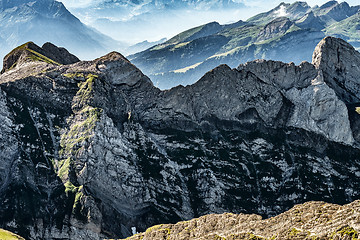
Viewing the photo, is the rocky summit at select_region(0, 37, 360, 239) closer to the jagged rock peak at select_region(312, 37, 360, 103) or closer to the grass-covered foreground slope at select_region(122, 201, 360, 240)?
the jagged rock peak at select_region(312, 37, 360, 103)

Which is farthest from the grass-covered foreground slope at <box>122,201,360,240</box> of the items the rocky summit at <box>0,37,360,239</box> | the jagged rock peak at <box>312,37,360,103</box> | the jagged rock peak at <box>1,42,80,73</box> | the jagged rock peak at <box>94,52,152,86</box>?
the jagged rock peak at <box>1,42,80,73</box>

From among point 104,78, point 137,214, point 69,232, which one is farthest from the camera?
point 104,78

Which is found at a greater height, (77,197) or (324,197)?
(77,197)

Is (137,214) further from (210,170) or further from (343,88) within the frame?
(343,88)

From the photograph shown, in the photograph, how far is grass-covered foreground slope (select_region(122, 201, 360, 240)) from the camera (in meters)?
56.1

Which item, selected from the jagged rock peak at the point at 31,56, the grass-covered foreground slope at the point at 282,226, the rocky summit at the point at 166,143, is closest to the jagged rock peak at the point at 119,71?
the rocky summit at the point at 166,143

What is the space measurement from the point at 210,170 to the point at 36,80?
7939 cm

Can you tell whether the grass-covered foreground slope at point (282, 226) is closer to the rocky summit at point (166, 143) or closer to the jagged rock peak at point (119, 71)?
the rocky summit at point (166, 143)

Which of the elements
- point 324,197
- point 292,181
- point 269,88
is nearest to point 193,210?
point 292,181

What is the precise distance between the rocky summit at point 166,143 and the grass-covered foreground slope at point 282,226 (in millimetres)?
41856

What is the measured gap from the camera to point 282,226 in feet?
211

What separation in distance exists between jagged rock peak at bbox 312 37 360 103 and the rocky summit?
47cm

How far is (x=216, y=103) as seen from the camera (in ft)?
490

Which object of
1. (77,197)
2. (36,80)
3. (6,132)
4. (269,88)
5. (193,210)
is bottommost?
(193,210)
